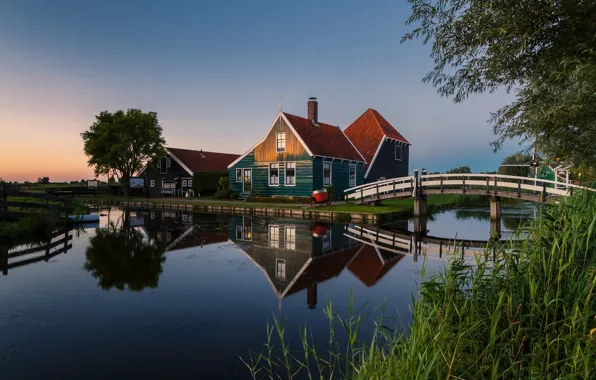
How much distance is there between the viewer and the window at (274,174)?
30.1 meters

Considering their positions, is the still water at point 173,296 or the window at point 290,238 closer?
the still water at point 173,296

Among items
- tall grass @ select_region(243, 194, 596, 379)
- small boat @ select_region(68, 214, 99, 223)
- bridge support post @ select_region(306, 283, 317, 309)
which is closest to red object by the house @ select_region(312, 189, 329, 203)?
small boat @ select_region(68, 214, 99, 223)

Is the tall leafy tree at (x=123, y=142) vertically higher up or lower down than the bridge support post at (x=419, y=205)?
higher up

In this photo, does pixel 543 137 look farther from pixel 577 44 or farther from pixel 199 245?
pixel 199 245

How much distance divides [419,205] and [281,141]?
12062 mm

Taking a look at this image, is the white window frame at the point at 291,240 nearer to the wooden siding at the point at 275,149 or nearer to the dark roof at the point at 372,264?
the dark roof at the point at 372,264

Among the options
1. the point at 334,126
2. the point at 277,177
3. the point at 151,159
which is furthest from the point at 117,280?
the point at 151,159

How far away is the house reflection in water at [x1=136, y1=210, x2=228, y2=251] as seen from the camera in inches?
581

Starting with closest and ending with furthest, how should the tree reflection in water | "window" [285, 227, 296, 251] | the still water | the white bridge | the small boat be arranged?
the still water < the tree reflection in water < "window" [285, 227, 296, 251] < the small boat < the white bridge

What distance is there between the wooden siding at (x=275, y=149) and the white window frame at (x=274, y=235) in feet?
32.4

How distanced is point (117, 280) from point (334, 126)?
2832 cm

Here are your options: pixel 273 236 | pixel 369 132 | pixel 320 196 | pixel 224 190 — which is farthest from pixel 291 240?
pixel 369 132

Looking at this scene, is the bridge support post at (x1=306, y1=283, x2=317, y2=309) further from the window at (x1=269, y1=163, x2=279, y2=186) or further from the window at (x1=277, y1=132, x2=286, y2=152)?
the window at (x1=269, y1=163, x2=279, y2=186)

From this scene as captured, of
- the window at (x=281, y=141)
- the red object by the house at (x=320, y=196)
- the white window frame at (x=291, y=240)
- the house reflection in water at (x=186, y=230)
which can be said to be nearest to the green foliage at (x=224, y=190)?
the window at (x=281, y=141)
